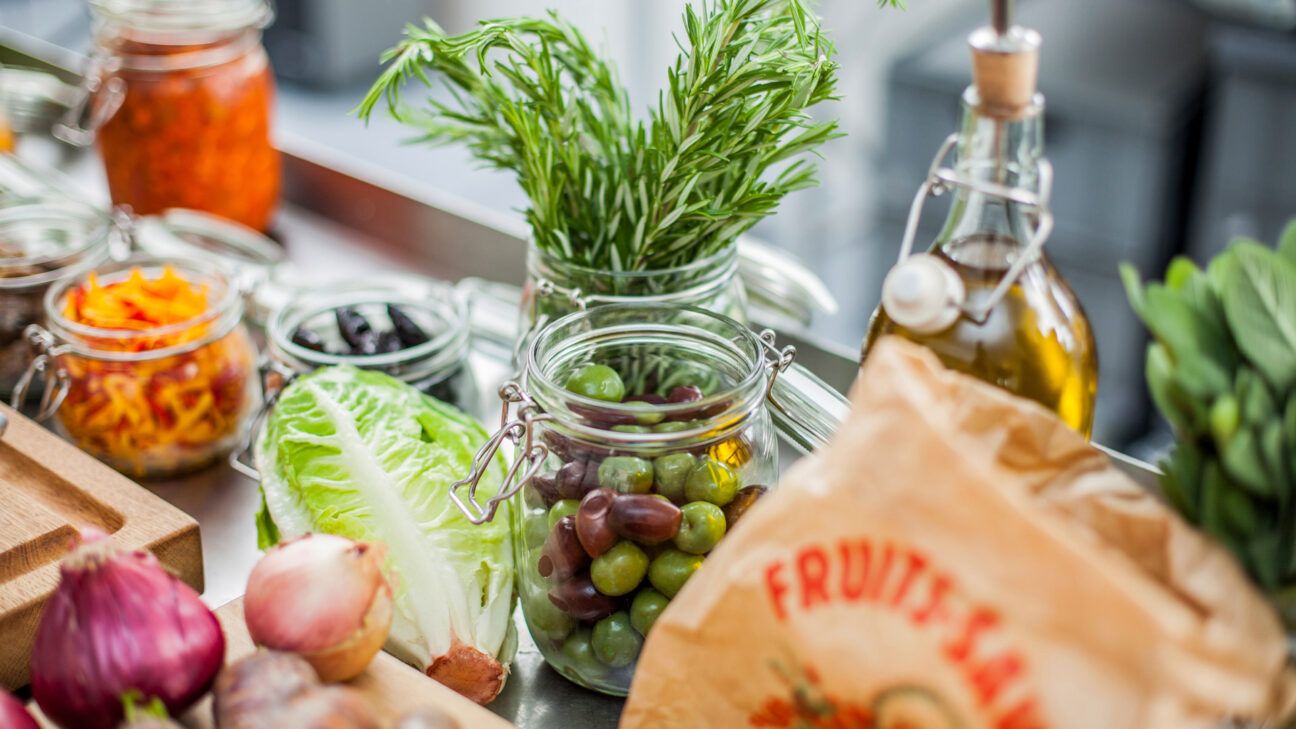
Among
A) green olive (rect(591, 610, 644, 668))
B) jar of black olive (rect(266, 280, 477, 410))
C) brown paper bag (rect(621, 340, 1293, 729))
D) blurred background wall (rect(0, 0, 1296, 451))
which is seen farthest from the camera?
blurred background wall (rect(0, 0, 1296, 451))

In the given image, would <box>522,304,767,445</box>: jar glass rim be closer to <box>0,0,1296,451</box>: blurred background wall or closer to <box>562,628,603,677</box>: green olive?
<box>562,628,603,677</box>: green olive

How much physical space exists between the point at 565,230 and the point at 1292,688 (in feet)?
1.66

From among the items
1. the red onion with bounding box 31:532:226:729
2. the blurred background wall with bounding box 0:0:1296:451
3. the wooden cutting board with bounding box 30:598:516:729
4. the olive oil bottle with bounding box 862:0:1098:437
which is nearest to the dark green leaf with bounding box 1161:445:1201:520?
the olive oil bottle with bounding box 862:0:1098:437

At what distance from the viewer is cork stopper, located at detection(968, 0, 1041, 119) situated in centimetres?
59

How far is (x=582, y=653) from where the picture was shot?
2.28 feet

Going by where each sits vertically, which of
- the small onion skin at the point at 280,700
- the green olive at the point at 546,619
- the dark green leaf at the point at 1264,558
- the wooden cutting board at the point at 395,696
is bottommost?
the green olive at the point at 546,619

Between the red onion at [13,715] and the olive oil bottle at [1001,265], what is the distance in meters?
0.43

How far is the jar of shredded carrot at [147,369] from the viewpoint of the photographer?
2.94ft

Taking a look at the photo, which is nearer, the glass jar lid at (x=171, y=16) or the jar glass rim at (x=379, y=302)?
the jar glass rim at (x=379, y=302)

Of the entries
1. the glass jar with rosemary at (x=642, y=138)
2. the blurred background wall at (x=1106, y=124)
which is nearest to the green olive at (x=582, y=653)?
the glass jar with rosemary at (x=642, y=138)

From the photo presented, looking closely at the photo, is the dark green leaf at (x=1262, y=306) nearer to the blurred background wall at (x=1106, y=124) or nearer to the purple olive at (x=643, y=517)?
the purple olive at (x=643, y=517)

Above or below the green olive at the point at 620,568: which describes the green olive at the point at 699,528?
above

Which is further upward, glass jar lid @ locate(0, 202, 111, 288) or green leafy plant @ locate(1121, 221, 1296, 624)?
green leafy plant @ locate(1121, 221, 1296, 624)

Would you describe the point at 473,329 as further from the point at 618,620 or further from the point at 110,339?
the point at 618,620
